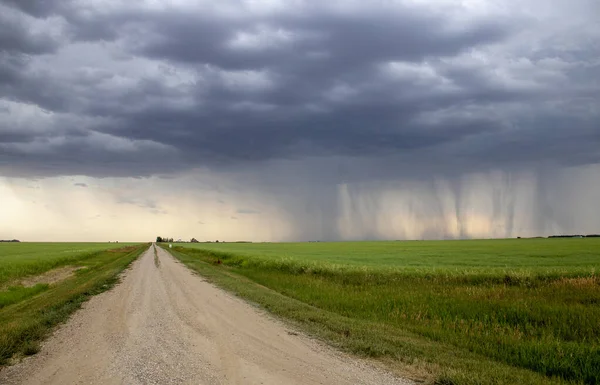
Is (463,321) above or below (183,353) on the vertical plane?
below

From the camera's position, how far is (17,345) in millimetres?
10711

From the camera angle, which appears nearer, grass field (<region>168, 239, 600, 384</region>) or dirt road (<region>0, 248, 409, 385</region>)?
dirt road (<region>0, 248, 409, 385</region>)

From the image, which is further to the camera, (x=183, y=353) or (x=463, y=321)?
(x=463, y=321)

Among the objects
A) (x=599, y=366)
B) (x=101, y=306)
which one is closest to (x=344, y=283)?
(x=101, y=306)

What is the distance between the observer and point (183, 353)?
984 centimetres

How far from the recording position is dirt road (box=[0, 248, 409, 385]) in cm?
810

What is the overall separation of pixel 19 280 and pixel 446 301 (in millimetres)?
33371

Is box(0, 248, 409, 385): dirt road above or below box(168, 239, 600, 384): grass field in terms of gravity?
above

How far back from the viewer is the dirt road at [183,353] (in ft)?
26.6

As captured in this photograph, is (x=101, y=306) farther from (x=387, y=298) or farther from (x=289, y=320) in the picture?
(x=387, y=298)

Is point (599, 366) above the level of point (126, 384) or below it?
below

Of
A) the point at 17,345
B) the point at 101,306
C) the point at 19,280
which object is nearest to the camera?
the point at 17,345

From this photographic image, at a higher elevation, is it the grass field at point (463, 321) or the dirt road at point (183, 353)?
the dirt road at point (183, 353)

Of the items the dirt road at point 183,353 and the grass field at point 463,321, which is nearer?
the dirt road at point 183,353
